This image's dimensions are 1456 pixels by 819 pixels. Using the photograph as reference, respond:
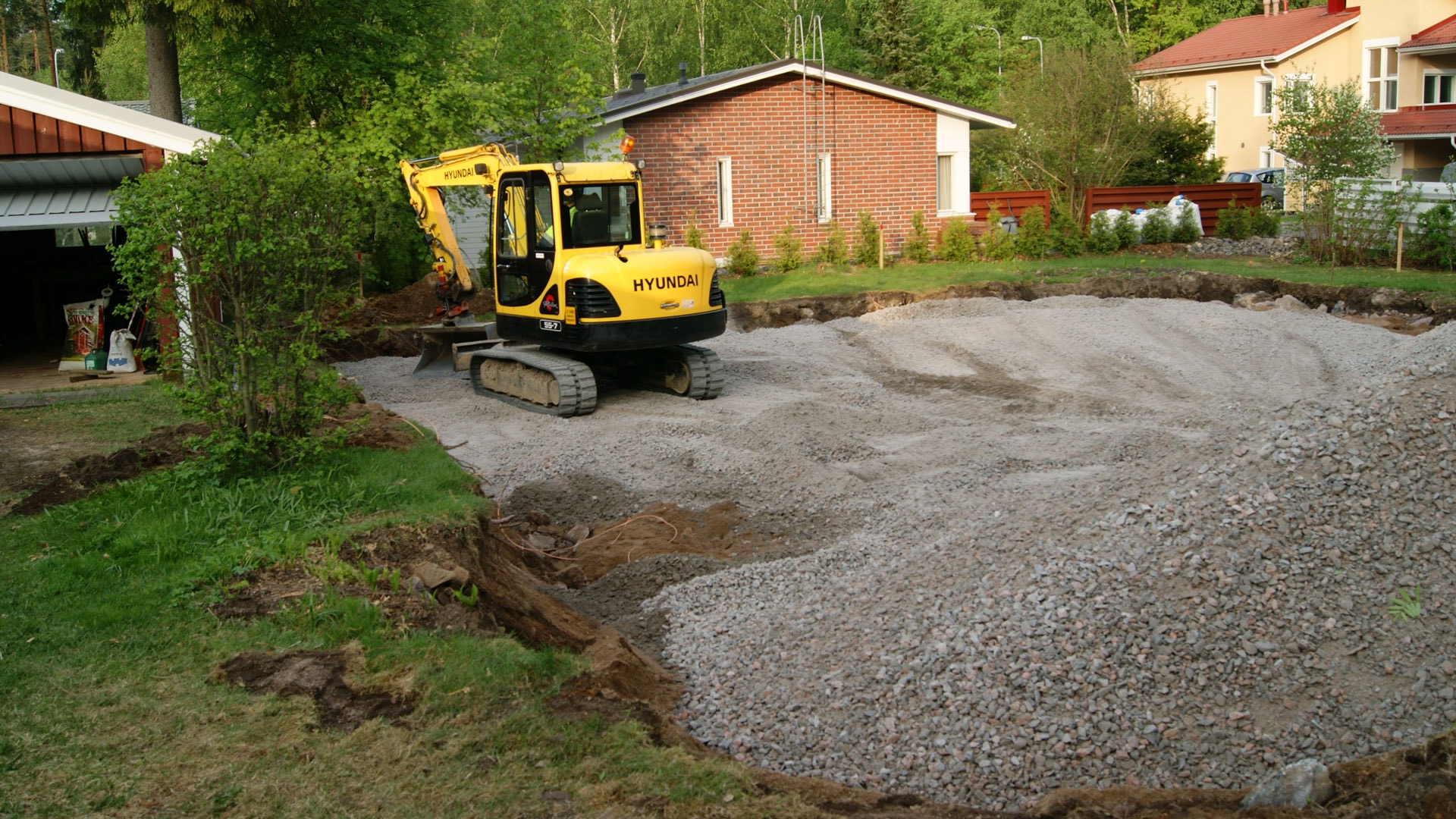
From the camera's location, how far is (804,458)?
1087cm

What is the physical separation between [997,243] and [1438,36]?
1916cm

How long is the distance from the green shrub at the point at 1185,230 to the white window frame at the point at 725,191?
10600mm

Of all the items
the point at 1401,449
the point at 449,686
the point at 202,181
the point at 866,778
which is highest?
the point at 202,181

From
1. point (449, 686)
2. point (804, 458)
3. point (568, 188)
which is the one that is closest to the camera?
point (449, 686)

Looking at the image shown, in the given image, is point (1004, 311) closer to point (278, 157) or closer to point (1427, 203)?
point (1427, 203)

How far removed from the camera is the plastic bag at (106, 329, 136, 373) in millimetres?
14469

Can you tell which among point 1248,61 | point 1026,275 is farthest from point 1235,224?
point 1248,61

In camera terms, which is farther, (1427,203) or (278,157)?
(1427,203)

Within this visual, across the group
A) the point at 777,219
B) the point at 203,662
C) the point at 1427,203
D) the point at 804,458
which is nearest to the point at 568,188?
the point at 804,458

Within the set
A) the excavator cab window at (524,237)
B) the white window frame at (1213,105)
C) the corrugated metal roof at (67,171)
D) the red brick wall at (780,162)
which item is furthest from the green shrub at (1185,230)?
the corrugated metal roof at (67,171)

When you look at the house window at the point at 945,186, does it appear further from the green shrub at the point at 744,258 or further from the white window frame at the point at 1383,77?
the white window frame at the point at 1383,77

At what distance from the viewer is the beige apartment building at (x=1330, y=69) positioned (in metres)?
34.7

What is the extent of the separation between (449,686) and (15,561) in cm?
331

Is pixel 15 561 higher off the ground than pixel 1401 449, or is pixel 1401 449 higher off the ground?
pixel 1401 449
